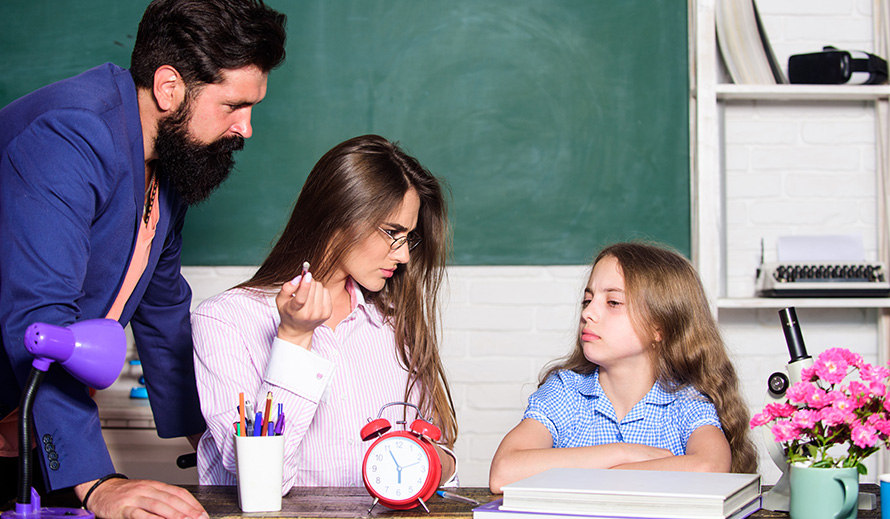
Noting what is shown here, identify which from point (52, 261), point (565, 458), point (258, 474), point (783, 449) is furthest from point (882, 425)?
point (52, 261)

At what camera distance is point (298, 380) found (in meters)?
1.27

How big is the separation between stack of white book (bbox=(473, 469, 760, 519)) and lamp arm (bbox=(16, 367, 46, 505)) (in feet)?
1.77

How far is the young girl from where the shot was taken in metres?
1.49

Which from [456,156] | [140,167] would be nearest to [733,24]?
[456,156]

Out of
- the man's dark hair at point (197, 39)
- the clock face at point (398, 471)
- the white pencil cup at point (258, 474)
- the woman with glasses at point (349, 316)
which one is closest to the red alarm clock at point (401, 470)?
the clock face at point (398, 471)

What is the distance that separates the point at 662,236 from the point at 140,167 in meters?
1.56

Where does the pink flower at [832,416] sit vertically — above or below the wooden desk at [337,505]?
above

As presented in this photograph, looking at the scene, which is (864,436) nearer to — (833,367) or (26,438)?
(833,367)

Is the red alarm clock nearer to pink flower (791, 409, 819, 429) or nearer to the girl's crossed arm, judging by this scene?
the girl's crossed arm

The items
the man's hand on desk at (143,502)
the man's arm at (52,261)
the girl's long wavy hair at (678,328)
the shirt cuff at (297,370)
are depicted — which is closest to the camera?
the man's hand on desk at (143,502)

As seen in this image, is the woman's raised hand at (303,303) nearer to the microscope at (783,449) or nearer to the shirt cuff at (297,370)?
the shirt cuff at (297,370)

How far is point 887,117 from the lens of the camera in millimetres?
2484

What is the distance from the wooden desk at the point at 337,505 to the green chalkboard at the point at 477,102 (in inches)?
52.5

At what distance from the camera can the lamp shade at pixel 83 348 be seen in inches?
37.2
